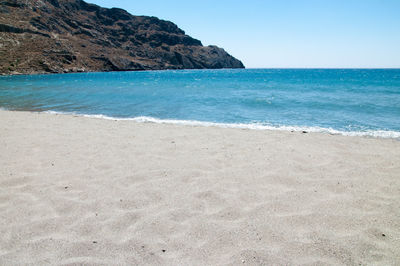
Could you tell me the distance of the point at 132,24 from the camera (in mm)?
188125

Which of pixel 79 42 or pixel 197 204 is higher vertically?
pixel 79 42

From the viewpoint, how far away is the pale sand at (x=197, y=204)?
287 centimetres

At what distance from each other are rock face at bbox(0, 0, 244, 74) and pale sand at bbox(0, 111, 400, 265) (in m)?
74.1

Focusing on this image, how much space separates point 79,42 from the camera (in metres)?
108

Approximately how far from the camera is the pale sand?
9.41 feet

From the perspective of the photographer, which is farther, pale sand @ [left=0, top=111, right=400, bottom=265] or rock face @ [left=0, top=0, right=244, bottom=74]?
rock face @ [left=0, top=0, right=244, bottom=74]

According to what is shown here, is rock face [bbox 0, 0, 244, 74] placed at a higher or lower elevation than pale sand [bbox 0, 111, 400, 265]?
higher

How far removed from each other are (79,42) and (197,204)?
402 feet

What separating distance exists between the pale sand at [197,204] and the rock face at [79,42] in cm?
7408

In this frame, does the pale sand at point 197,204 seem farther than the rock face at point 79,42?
No

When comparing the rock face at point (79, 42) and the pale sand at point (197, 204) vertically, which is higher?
the rock face at point (79, 42)

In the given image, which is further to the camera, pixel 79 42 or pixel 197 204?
pixel 79 42

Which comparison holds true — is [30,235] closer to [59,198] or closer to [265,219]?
[59,198]

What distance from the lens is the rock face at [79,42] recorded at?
73.1 metres
